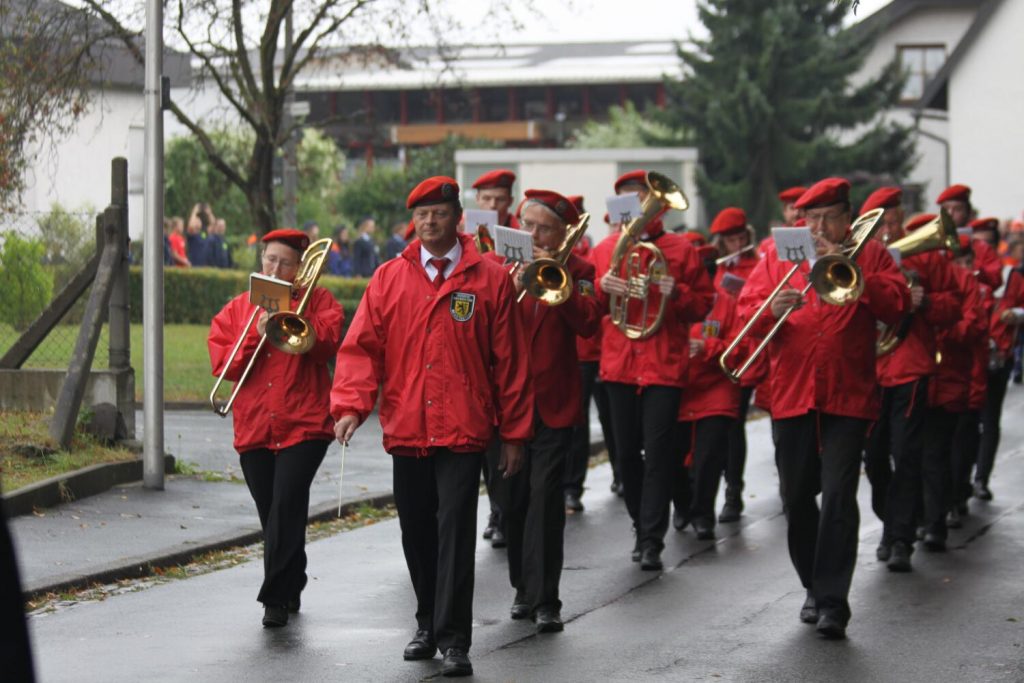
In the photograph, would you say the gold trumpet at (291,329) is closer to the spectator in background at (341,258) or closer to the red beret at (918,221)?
the red beret at (918,221)

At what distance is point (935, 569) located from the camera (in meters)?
10.1

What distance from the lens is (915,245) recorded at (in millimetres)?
10055

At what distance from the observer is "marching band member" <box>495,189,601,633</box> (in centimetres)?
830

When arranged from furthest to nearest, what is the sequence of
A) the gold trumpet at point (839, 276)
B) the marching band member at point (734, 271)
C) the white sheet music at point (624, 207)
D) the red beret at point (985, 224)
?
the red beret at point (985, 224) < the marching band member at point (734, 271) < the white sheet music at point (624, 207) < the gold trumpet at point (839, 276)

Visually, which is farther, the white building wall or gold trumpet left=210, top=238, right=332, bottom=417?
the white building wall

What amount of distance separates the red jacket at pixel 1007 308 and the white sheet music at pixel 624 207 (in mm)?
4335

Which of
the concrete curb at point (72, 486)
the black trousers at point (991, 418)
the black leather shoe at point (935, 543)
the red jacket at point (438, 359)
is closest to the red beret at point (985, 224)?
the black trousers at point (991, 418)

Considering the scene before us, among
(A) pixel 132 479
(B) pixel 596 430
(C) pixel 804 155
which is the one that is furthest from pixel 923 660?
(C) pixel 804 155

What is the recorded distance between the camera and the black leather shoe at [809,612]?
834cm

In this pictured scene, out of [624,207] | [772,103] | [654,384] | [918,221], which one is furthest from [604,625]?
[772,103]

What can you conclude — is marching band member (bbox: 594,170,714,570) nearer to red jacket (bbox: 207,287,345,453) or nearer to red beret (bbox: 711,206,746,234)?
red jacket (bbox: 207,287,345,453)

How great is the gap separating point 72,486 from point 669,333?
4.11 meters

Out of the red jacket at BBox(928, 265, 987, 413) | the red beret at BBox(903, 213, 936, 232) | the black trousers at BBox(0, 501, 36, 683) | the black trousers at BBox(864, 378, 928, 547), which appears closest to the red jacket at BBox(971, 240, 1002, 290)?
the red jacket at BBox(928, 265, 987, 413)

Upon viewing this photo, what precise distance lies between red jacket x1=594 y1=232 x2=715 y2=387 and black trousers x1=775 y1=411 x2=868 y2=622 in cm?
172
